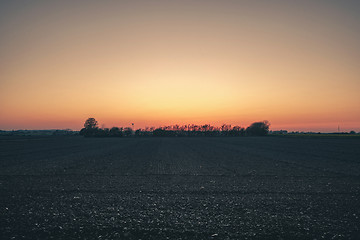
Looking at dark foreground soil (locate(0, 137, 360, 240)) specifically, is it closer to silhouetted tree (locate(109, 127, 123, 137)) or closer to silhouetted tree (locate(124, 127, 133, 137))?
silhouetted tree (locate(109, 127, 123, 137))

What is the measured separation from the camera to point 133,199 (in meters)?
11.3

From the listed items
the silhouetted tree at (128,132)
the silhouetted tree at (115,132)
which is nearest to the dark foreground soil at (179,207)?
the silhouetted tree at (115,132)

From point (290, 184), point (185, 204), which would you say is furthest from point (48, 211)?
point (290, 184)

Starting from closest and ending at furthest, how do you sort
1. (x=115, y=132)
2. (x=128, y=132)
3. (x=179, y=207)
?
(x=179, y=207)
(x=115, y=132)
(x=128, y=132)

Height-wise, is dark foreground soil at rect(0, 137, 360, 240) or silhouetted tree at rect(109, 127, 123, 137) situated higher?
silhouetted tree at rect(109, 127, 123, 137)

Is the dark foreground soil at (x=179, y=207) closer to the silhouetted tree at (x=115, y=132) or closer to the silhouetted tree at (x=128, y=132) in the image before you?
the silhouetted tree at (x=115, y=132)

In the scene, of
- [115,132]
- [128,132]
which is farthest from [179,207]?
[128,132]

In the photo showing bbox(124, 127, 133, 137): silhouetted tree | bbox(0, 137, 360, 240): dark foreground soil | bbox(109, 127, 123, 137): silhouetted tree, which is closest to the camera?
bbox(0, 137, 360, 240): dark foreground soil

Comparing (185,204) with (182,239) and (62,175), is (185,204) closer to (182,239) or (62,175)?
(182,239)

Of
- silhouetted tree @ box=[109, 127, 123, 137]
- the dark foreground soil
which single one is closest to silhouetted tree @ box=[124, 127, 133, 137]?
silhouetted tree @ box=[109, 127, 123, 137]

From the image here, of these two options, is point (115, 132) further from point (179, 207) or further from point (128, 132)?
point (179, 207)

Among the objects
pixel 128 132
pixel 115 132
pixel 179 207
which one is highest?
pixel 115 132

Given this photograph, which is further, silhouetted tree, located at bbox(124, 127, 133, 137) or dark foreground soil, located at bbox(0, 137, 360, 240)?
silhouetted tree, located at bbox(124, 127, 133, 137)

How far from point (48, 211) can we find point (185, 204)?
534 cm
